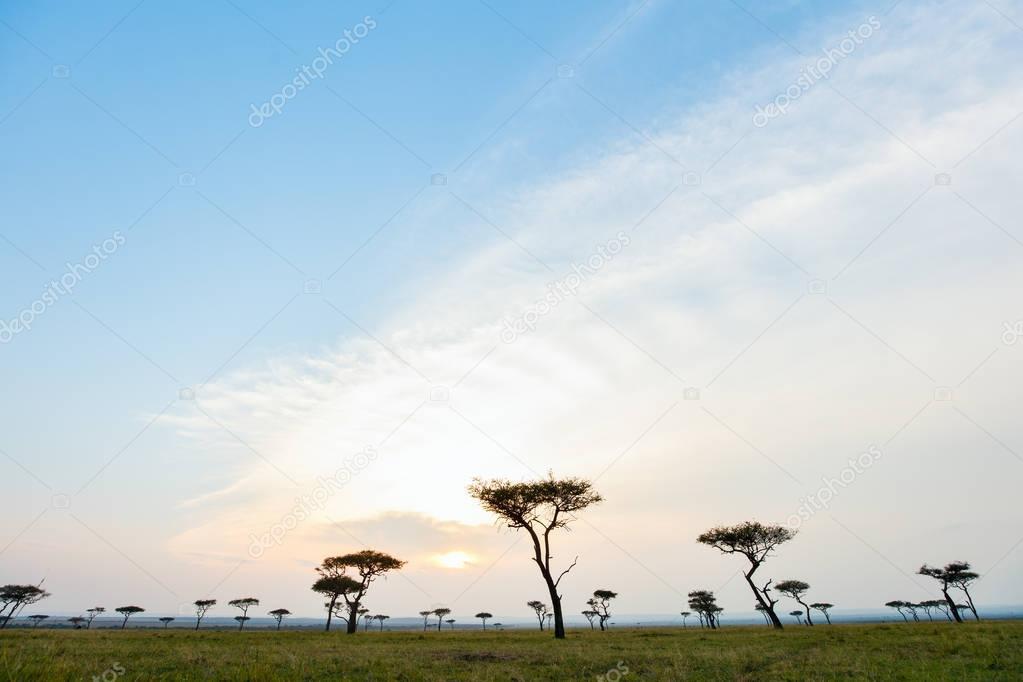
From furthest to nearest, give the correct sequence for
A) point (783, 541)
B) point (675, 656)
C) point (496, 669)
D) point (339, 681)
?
1. point (783, 541)
2. point (675, 656)
3. point (496, 669)
4. point (339, 681)

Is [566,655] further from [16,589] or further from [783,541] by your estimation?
[16,589]

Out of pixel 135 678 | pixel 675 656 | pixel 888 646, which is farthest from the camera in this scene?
pixel 888 646

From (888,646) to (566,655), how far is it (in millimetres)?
12682

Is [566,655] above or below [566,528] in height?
below

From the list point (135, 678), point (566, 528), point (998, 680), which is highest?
point (566, 528)

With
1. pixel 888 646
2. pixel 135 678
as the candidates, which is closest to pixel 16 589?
pixel 135 678

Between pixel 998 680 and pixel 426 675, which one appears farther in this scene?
pixel 426 675

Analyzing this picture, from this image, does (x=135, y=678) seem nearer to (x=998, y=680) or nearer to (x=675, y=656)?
(x=675, y=656)

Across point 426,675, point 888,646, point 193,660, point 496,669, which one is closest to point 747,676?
point 496,669

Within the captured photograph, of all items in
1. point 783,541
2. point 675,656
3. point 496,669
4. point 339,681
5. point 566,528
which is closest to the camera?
point 339,681

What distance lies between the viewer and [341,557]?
2613 inches

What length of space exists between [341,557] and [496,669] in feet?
188

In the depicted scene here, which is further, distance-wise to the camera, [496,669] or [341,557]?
[341,557]

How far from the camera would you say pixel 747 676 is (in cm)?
1449
